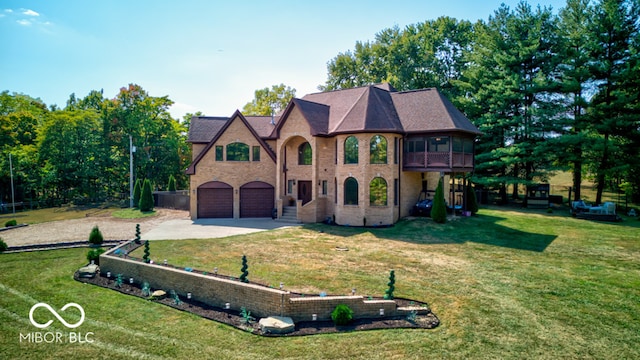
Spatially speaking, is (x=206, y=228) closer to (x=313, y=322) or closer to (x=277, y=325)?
(x=313, y=322)

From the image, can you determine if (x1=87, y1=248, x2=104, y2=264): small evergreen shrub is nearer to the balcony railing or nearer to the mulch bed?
the mulch bed

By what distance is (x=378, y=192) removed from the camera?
22.9 meters

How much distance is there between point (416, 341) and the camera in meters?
8.30

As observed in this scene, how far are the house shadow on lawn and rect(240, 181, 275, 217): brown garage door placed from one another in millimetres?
5681

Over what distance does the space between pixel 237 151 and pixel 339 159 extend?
8.68 m

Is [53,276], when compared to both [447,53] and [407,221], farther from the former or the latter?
[447,53]

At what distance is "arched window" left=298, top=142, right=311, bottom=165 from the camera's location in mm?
26911

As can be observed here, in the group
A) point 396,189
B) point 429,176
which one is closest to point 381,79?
point 429,176

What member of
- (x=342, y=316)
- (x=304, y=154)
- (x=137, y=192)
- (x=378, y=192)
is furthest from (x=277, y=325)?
(x=137, y=192)

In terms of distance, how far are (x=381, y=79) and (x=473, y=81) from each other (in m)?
14.0

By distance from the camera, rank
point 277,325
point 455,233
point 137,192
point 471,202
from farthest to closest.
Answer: point 137,192 → point 471,202 → point 455,233 → point 277,325

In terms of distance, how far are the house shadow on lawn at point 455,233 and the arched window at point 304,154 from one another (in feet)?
18.5

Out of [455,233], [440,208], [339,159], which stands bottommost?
[455,233]

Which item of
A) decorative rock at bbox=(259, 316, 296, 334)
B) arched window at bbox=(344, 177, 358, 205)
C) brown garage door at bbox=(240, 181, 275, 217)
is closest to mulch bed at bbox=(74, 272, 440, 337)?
decorative rock at bbox=(259, 316, 296, 334)
